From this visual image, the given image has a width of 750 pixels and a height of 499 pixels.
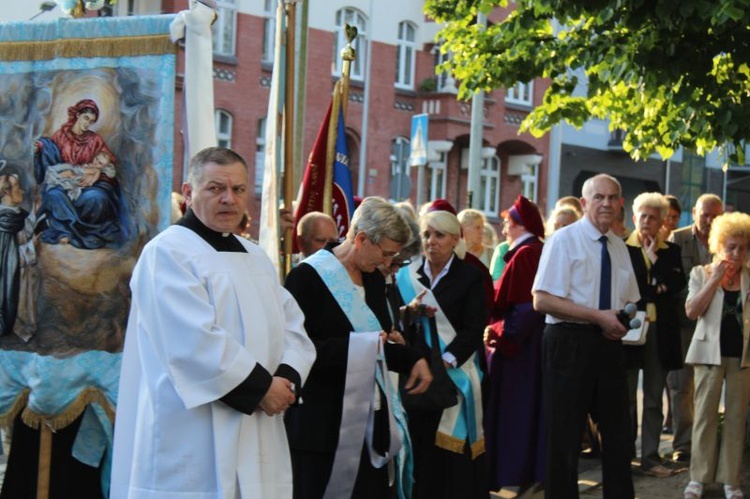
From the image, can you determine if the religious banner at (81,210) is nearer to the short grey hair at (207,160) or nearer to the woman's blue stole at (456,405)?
the short grey hair at (207,160)

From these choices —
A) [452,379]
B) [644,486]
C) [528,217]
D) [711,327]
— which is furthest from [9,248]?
[644,486]

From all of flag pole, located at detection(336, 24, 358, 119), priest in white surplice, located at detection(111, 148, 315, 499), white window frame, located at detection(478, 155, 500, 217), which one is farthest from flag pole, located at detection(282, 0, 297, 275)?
white window frame, located at detection(478, 155, 500, 217)

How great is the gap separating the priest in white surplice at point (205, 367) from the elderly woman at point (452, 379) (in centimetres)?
277

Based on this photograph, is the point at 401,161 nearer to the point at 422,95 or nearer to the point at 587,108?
the point at 587,108

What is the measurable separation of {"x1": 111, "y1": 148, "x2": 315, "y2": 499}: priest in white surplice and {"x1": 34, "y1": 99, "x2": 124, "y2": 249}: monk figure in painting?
1252 millimetres

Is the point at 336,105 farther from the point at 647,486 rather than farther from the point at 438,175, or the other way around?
the point at 438,175

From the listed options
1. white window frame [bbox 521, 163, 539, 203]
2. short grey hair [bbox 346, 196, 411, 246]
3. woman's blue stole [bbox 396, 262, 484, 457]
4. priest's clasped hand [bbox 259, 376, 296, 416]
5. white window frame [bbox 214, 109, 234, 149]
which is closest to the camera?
priest's clasped hand [bbox 259, 376, 296, 416]

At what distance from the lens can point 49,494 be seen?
21.0 ft

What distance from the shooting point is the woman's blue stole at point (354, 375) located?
6.29m

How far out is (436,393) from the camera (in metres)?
7.41

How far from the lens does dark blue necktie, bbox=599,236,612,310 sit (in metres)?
8.30

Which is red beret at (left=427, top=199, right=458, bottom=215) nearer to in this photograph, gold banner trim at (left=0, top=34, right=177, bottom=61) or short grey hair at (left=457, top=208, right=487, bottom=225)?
short grey hair at (left=457, top=208, right=487, bottom=225)

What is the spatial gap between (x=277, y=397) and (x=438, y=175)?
3364 cm

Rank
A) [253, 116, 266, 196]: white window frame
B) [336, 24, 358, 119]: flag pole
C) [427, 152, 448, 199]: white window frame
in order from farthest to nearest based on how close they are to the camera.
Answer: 1. [427, 152, 448, 199]: white window frame
2. [253, 116, 266, 196]: white window frame
3. [336, 24, 358, 119]: flag pole
